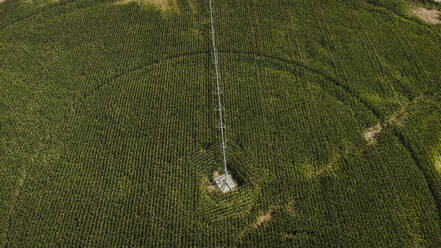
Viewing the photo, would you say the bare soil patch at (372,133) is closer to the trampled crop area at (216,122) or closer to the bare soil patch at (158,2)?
the trampled crop area at (216,122)

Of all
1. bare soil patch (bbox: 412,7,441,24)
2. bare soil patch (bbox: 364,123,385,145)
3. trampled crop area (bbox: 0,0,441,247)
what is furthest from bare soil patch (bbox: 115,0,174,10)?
bare soil patch (bbox: 412,7,441,24)

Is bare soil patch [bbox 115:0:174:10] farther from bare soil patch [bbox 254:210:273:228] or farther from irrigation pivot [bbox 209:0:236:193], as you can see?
bare soil patch [bbox 254:210:273:228]

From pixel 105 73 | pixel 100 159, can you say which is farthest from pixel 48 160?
pixel 105 73

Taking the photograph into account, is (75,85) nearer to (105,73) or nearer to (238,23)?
(105,73)

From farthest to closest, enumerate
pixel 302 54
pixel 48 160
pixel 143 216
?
1. pixel 302 54
2. pixel 48 160
3. pixel 143 216

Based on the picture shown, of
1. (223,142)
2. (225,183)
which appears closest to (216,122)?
(223,142)
